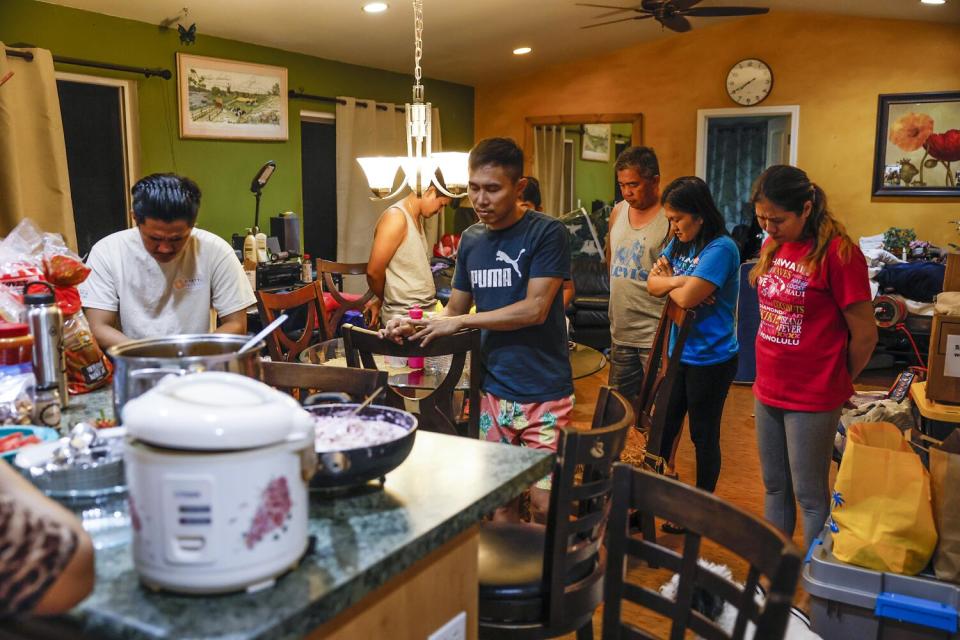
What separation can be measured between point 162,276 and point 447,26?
4023 mm

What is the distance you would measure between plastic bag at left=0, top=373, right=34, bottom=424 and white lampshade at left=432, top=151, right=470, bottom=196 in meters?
2.11

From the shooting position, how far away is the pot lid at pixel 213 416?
803mm

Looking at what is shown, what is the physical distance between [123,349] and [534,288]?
47.4 inches

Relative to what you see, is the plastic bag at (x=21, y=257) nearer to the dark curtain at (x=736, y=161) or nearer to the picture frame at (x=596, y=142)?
the dark curtain at (x=736, y=161)

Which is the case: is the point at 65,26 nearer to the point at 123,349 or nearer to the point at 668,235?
the point at 668,235

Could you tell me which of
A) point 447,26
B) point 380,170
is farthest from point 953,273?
point 447,26

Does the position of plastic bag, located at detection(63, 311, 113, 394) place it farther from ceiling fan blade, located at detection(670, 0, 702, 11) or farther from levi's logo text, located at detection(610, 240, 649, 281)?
ceiling fan blade, located at detection(670, 0, 702, 11)

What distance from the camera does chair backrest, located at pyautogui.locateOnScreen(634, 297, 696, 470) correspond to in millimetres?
2703

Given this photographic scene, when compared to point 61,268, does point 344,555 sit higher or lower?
lower

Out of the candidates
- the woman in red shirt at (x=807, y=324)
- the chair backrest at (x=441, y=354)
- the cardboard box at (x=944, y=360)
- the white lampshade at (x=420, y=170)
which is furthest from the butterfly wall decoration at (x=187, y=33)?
the cardboard box at (x=944, y=360)

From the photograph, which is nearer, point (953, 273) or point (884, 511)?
point (884, 511)

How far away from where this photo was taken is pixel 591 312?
6410 millimetres

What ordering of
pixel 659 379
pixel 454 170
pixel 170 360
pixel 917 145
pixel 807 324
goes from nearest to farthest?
pixel 170 360, pixel 807 324, pixel 659 379, pixel 454 170, pixel 917 145

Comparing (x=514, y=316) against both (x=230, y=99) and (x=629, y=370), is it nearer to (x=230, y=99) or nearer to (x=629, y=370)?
(x=629, y=370)
